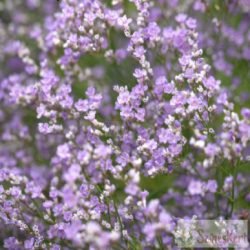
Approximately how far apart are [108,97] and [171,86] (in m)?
1.66

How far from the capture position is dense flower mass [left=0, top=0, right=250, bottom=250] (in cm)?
313

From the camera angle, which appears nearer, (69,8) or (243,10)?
(69,8)

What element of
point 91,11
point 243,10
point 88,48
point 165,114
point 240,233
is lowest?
point 240,233

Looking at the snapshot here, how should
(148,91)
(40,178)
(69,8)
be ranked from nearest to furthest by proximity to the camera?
(148,91), (69,8), (40,178)

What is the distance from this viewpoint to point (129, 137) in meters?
3.77

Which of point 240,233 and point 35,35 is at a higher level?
point 35,35

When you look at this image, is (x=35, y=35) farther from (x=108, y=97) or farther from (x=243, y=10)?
(x=243, y=10)

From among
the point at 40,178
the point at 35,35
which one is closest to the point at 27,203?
the point at 40,178

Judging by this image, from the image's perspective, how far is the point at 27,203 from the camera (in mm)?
3715

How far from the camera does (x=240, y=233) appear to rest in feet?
11.0

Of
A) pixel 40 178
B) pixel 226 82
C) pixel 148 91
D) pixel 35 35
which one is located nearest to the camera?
pixel 148 91

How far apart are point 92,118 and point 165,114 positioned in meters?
0.60

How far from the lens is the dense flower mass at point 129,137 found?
3.13m

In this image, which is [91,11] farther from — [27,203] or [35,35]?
[27,203]
